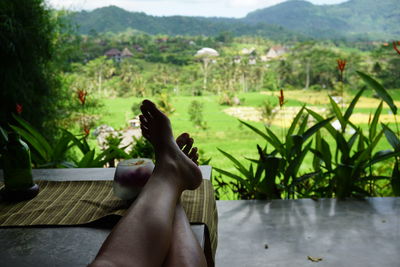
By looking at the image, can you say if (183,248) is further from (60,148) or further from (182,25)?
(182,25)

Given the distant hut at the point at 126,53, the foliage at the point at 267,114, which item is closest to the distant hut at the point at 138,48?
the distant hut at the point at 126,53

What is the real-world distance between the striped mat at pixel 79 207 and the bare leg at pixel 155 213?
61 mm

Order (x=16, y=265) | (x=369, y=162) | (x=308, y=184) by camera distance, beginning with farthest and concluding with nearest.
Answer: (x=308, y=184)
(x=369, y=162)
(x=16, y=265)

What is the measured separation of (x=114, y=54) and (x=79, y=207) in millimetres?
5073

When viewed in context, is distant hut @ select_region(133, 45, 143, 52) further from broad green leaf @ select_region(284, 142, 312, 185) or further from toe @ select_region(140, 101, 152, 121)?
toe @ select_region(140, 101, 152, 121)

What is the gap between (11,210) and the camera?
1048mm

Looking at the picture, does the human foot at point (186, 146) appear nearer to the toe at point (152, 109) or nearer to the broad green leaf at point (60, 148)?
the toe at point (152, 109)

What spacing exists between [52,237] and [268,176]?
1.32 metres

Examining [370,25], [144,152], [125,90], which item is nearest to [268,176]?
[144,152]

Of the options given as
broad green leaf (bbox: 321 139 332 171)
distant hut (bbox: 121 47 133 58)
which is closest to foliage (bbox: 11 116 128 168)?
broad green leaf (bbox: 321 139 332 171)

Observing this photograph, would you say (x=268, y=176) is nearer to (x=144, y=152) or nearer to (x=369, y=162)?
(x=369, y=162)

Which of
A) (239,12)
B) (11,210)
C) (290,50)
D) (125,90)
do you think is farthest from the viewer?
(239,12)

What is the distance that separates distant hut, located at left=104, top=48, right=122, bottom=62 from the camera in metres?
5.82

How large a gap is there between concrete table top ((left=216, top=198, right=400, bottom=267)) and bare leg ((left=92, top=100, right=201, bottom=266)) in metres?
0.61
